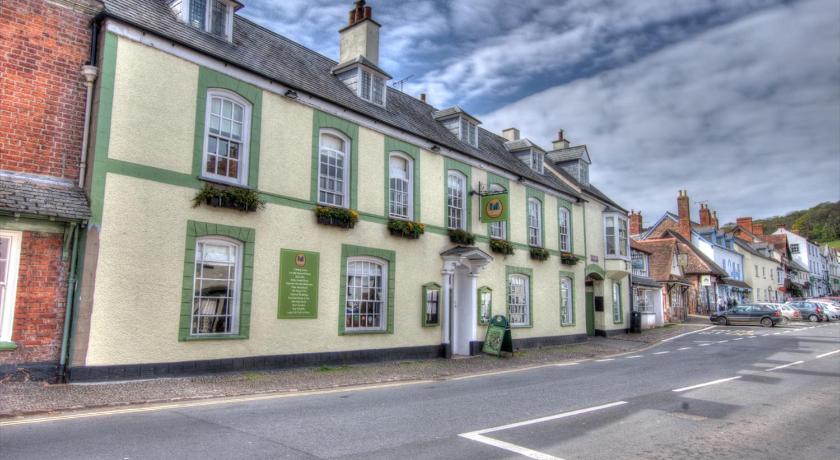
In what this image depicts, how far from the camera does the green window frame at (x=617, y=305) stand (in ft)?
90.9

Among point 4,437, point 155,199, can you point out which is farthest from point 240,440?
point 155,199

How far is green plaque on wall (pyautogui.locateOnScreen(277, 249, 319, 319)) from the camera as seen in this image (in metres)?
12.6

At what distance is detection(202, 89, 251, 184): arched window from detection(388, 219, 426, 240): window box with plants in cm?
470

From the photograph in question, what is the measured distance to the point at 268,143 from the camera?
1274 centimetres

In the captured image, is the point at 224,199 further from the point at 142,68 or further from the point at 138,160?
the point at 142,68

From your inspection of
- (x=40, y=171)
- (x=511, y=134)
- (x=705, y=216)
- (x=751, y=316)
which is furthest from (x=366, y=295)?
(x=705, y=216)

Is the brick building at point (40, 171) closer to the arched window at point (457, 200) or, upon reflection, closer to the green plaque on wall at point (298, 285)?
the green plaque on wall at point (298, 285)

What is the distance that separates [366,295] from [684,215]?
44596mm

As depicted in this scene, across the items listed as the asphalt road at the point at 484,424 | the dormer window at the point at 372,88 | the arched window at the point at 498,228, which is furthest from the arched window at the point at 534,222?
the asphalt road at the point at 484,424

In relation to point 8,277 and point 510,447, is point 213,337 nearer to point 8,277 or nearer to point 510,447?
point 8,277

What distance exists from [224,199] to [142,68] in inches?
120

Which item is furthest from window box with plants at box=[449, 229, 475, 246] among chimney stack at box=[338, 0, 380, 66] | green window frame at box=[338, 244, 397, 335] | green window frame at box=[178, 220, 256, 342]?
green window frame at box=[178, 220, 256, 342]

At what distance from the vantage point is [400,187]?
54.1ft

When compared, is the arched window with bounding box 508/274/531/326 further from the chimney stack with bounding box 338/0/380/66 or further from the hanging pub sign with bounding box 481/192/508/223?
the chimney stack with bounding box 338/0/380/66
